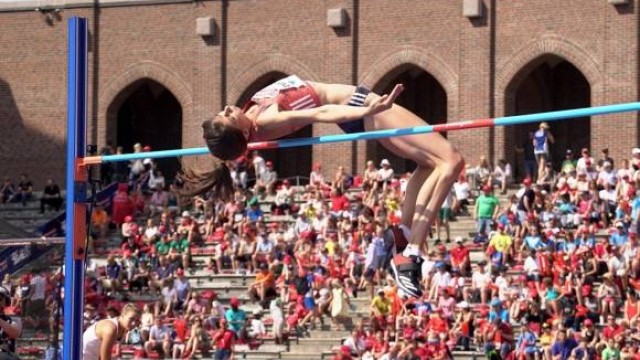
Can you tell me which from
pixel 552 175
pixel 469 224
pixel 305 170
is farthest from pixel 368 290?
pixel 305 170

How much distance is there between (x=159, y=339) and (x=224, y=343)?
1.39 meters

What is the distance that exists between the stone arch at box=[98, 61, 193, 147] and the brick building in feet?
0.11

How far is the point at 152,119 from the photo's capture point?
38.8m

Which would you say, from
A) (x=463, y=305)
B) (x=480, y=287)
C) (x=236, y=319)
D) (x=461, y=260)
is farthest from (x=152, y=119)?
(x=463, y=305)

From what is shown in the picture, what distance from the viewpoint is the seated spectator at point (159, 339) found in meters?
24.9

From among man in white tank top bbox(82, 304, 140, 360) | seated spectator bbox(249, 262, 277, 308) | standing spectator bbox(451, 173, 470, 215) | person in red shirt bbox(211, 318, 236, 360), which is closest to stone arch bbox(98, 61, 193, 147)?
standing spectator bbox(451, 173, 470, 215)

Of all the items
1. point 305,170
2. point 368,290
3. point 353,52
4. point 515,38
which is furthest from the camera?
point 305,170

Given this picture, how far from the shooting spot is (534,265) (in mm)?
23047

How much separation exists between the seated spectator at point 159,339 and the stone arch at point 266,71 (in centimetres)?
1039

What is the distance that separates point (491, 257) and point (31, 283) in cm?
857

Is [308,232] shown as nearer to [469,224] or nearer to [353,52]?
[469,224]

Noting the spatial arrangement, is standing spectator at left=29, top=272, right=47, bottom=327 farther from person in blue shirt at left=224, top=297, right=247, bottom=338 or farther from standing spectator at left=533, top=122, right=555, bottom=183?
standing spectator at left=533, top=122, right=555, bottom=183

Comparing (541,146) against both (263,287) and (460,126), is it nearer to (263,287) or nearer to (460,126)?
(263,287)

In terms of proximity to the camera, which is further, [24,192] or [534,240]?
[24,192]
